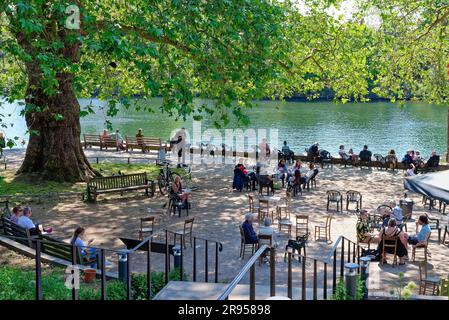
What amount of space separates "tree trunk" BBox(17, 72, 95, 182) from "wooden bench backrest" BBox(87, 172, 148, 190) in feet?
7.19

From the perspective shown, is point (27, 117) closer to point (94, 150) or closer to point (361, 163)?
point (94, 150)

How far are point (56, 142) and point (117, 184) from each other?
3166 mm

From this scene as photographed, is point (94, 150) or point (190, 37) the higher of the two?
point (190, 37)

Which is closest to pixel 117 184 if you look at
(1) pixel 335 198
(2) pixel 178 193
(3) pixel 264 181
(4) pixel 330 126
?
(2) pixel 178 193

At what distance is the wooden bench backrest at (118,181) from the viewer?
17922 millimetres

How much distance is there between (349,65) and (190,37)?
A: 11157mm

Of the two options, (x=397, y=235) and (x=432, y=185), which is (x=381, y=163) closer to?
(x=397, y=235)

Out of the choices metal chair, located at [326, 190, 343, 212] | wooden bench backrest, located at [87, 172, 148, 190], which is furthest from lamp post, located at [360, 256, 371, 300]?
wooden bench backrest, located at [87, 172, 148, 190]

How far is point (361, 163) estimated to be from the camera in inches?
997

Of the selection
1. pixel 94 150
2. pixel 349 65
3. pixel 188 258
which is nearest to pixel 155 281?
pixel 188 258

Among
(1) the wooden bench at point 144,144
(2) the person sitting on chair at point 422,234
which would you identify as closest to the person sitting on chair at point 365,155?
(1) the wooden bench at point 144,144

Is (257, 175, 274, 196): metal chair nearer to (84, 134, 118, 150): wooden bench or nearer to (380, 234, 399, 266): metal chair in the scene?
(380, 234, 399, 266): metal chair

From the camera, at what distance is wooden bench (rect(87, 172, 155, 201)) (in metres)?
17.5

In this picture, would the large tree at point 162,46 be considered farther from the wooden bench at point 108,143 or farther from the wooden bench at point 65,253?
the wooden bench at point 108,143
